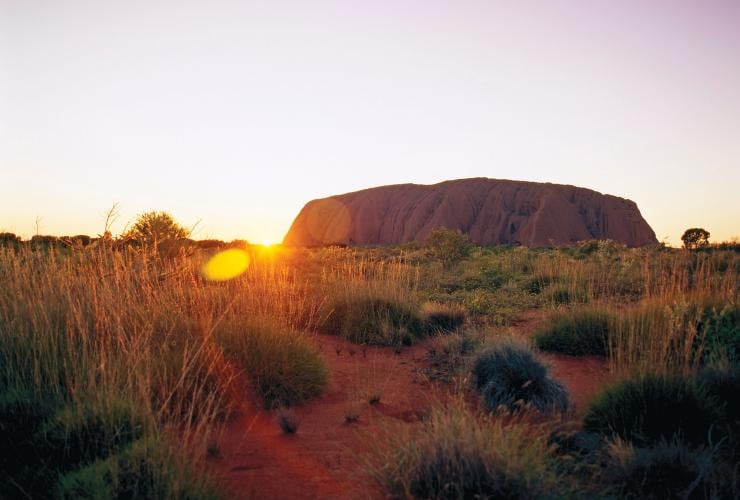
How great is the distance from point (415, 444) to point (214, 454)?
1527 mm

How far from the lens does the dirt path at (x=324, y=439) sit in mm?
2840

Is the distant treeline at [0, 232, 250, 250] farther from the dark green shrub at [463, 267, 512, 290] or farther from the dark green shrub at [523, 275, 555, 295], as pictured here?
the dark green shrub at [523, 275, 555, 295]

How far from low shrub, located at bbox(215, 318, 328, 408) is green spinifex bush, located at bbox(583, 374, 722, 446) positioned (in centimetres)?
252

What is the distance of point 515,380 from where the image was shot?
429 centimetres

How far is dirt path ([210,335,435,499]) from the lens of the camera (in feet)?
9.32

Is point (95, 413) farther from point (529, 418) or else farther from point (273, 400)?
point (529, 418)

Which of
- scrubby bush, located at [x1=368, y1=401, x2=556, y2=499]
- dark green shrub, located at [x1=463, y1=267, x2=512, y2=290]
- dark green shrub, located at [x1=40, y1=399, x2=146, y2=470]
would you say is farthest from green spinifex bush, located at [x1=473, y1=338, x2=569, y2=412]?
dark green shrub, located at [x1=463, y1=267, x2=512, y2=290]

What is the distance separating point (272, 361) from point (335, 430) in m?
1.10

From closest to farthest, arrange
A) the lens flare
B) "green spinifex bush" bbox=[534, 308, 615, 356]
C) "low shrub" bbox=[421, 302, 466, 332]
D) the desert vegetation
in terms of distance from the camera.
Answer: the desert vegetation, "green spinifex bush" bbox=[534, 308, 615, 356], "low shrub" bbox=[421, 302, 466, 332], the lens flare

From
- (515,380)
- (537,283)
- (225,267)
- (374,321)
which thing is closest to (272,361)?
(515,380)

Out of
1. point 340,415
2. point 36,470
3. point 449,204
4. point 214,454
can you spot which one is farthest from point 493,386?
point 449,204

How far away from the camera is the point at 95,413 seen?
2838 mm

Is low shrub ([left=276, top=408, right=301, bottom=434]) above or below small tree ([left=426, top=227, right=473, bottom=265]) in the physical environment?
below

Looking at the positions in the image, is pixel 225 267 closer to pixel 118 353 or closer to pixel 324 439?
pixel 118 353
